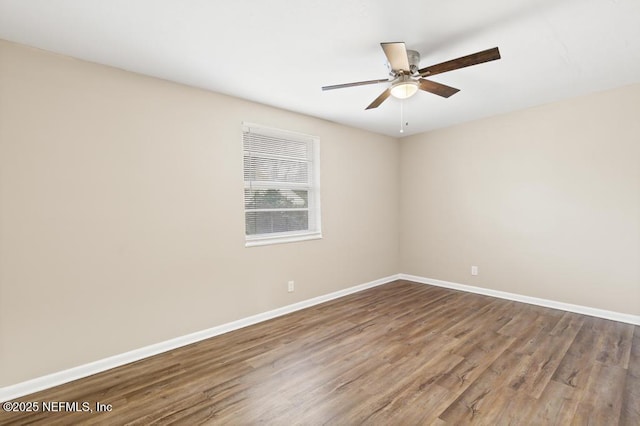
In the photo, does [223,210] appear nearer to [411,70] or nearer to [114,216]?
[114,216]

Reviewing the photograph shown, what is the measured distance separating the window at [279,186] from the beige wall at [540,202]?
1968 millimetres

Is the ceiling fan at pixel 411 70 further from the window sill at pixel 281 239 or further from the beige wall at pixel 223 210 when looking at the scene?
the window sill at pixel 281 239

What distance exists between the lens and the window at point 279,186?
134 inches

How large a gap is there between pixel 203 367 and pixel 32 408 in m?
1.04

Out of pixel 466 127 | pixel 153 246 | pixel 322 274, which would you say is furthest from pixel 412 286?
pixel 153 246

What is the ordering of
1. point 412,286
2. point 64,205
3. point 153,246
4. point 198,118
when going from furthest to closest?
point 412,286 < point 198,118 < point 153,246 < point 64,205

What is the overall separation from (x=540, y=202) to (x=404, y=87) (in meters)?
2.59

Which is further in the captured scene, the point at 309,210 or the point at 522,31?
the point at 309,210

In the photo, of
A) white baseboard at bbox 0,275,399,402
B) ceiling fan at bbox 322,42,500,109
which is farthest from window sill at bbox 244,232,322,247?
ceiling fan at bbox 322,42,500,109

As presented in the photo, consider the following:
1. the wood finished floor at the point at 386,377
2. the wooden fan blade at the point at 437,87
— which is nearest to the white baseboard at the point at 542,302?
the wood finished floor at the point at 386,377

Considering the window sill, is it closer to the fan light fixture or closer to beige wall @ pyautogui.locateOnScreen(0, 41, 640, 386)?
beige wall @ pyautogui.locateOnScreen(0, 41, 640, 386)

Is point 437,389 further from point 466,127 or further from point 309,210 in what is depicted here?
point 466,127

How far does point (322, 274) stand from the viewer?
13.1 feet

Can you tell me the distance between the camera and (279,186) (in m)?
3.67
